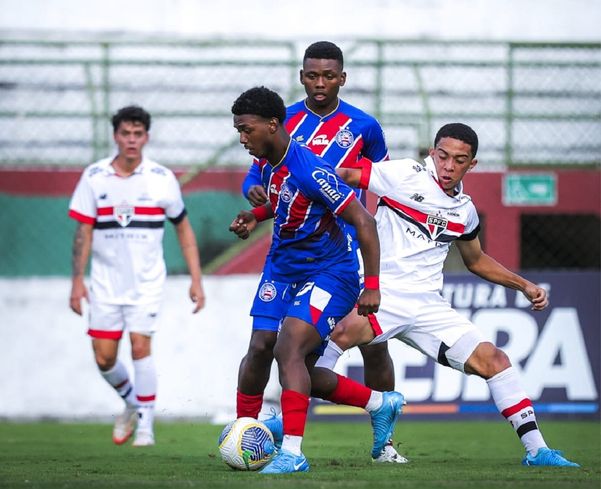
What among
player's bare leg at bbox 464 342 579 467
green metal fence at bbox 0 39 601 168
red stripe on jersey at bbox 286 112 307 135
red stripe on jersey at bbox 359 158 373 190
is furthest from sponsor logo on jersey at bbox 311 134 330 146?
green metal fence at bbox 0 39 601 168

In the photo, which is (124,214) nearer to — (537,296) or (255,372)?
(255,372)

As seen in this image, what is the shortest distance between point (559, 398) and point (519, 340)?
0.67 meters

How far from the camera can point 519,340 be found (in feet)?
40.1

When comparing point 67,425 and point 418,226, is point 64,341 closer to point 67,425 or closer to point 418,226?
point 67,425

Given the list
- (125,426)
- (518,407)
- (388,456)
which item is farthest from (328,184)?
(125,426)

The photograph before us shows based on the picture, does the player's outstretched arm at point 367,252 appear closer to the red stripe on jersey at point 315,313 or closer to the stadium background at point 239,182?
the red stripe on jersey at point 315,313

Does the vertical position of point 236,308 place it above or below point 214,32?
below

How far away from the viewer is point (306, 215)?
23.2 feet

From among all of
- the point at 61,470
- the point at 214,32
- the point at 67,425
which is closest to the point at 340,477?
the point at 61,470

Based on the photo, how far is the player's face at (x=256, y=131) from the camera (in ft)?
22.5

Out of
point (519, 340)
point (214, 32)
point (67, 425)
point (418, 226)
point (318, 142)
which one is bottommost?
→ point (67, 425)

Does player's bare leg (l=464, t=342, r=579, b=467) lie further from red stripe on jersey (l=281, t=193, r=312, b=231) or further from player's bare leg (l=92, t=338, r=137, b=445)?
player's bare leg (l=92, t=338, r=137, b=445)

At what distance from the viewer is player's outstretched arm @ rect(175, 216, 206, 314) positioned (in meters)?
10.2

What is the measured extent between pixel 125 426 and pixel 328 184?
3975 mm
